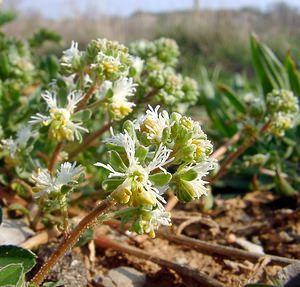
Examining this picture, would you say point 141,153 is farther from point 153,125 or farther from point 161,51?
point 161,51

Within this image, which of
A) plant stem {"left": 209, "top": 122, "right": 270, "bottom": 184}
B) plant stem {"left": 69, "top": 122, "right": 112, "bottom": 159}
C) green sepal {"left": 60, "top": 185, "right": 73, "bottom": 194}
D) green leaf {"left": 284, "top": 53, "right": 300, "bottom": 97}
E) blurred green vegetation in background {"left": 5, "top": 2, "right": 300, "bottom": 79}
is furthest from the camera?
blurred green vegetation in background {"left": 5, "top": 2, "right": 300, "bottom": 79}

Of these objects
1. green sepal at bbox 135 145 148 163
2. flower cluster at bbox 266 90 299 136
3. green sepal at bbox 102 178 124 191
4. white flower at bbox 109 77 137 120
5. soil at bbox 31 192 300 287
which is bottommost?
soil at bbox 31 192 300 287

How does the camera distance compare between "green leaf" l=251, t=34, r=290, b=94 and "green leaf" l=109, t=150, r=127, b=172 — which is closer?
"green leaf" l=109, t=150, r=127, b=172

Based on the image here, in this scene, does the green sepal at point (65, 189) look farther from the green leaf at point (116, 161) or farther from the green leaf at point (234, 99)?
the green leaf at point (234, 99)

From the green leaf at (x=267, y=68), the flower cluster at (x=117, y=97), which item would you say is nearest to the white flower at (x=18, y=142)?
the flower cluster at (x=117, y=97)

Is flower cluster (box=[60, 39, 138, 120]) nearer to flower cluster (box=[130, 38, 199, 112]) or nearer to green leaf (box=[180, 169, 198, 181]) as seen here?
flower cluster (box=[130, 38, 199, 112])

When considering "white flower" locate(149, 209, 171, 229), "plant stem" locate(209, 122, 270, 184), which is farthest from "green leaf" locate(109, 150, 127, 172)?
"plant stem" locate(209, 122, 270, 184)
